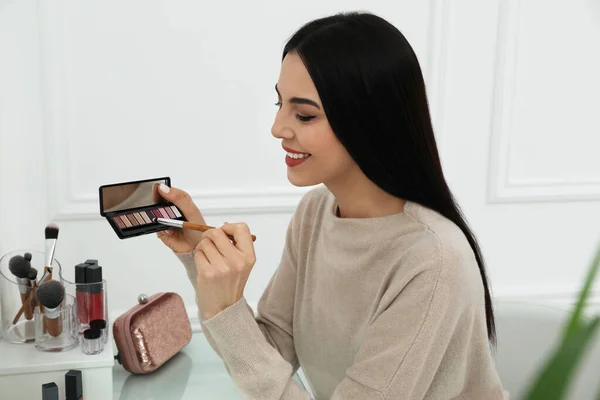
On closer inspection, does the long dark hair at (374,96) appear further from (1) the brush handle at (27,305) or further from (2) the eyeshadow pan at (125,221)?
(1) the brush handle at (27,305)

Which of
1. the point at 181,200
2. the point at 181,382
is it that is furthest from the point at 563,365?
the point at 181,382

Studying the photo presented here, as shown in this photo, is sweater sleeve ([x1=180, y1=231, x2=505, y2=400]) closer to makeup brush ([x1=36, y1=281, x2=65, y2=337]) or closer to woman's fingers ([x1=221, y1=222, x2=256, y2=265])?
woman's fingers ([x1=221, y1=222, x2=256, y2=265])

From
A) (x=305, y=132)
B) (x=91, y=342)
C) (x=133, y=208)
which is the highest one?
(x=305, y=132)

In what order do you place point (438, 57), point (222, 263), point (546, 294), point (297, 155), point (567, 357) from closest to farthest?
point (567, 357) → point (222, 263) → point (297, 155) → point (438, 57) → point (546, 294)

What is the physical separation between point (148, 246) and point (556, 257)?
969 mm

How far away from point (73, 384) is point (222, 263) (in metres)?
0.36

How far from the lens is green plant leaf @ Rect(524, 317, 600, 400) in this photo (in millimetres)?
132

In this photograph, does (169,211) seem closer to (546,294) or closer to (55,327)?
(55,327)

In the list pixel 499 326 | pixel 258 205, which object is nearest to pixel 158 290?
pixel 258 205

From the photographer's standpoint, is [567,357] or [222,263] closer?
[567,357]

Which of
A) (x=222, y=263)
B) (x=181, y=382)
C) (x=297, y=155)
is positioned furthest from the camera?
(x=181, y=382)

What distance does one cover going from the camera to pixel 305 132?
0.85 metres

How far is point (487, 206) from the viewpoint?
1.59 m

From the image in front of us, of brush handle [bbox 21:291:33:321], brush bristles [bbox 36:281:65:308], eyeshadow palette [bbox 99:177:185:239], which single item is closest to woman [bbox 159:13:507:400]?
eyeshadow palette [bbox 99:177:185:239]
